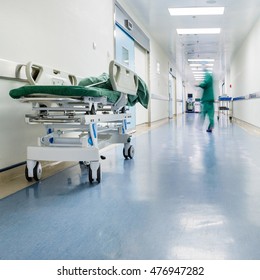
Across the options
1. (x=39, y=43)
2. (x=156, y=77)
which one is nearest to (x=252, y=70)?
(x=156, y=77)

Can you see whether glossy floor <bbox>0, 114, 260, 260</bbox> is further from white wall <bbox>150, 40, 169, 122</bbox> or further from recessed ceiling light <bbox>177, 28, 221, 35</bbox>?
white wall <bbox>150, 40, 169, 122</bbox>

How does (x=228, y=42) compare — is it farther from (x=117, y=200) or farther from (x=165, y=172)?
(x=117, y=200)

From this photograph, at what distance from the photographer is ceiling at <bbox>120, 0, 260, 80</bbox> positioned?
7.00 metres

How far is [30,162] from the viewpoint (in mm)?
2529

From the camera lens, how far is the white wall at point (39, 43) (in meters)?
2.67

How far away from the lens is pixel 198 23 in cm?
866

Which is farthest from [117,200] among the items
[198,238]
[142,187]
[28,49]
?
[28,49]

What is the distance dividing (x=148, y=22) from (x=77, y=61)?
5.35m

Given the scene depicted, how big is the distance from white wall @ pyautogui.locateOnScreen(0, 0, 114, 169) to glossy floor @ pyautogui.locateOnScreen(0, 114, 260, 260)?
538 mm

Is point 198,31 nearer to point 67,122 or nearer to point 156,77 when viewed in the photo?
point 156,77

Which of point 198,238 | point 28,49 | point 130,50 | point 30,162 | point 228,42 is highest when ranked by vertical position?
point 228,42

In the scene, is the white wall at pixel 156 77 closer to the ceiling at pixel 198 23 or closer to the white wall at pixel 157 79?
the white wall at pixel 157 79

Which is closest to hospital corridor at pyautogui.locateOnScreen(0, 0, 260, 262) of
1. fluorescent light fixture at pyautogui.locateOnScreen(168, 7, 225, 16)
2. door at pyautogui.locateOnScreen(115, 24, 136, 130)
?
door at pyautogui.locateOnScreen(115, 24, 136, 130)

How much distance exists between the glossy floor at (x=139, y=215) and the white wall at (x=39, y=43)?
1.77 feet
